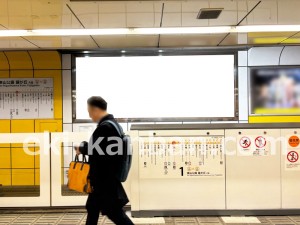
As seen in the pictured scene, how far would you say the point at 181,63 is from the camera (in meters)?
6.92

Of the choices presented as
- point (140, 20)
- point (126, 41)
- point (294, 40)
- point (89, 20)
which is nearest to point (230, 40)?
point (294, 40)

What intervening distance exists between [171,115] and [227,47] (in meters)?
1.50

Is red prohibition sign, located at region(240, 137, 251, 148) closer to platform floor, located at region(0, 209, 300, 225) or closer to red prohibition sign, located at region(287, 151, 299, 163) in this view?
red prohibition sign, located at region(287, 151, 299, 163)

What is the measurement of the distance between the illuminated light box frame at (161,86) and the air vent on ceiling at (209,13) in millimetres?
2452

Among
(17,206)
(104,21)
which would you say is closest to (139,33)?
(104,21)

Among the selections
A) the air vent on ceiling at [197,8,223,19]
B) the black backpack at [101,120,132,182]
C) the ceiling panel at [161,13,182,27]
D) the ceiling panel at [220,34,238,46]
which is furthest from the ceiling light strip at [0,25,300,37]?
the black backpack at [101,120,132,182]

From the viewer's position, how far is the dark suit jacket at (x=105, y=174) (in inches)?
126

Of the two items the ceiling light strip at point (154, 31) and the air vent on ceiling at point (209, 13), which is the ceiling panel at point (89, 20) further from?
the air vent on ceiling at point (209, 13)

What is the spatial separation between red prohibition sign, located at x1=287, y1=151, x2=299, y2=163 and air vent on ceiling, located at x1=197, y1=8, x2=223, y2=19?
6.32 feet

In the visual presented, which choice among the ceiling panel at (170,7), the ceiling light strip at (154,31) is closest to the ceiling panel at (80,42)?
the ceiling light strip at (154,31)

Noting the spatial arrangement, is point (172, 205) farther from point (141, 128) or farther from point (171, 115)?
point (171, 115)

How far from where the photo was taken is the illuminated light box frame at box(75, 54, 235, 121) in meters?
6.89

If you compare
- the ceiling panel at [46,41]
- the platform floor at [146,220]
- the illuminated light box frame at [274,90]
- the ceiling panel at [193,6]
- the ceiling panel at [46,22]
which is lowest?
the platform floor at [146,220]

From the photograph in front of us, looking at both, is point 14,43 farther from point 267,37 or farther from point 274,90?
point 274,90
